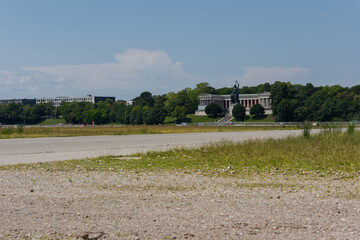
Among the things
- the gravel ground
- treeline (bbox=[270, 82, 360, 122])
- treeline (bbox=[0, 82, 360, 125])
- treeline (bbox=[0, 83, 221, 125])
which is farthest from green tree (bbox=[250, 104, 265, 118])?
the gravel ground

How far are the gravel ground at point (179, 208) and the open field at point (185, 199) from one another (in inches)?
0.7

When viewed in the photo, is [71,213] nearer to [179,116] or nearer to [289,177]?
[289,177]

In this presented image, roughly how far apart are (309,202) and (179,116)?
487 feet

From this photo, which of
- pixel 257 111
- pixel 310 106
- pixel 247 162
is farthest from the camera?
pixel 257 111

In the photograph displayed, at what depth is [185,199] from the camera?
398 inches

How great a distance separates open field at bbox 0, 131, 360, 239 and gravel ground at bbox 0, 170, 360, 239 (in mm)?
18

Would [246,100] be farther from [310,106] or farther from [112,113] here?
[112,113]

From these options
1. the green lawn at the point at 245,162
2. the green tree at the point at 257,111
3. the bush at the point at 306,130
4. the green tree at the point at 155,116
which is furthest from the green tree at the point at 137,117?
the green lawn at the point at 245,162

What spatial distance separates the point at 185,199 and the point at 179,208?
1.03m

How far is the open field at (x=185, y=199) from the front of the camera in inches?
292

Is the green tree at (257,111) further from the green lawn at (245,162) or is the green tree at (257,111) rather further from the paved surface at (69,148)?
the green lawn at (245,162)

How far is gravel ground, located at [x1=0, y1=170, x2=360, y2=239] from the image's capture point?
24.0 ft

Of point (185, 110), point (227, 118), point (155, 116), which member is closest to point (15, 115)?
point (155, 116)

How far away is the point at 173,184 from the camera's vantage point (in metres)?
12.4
